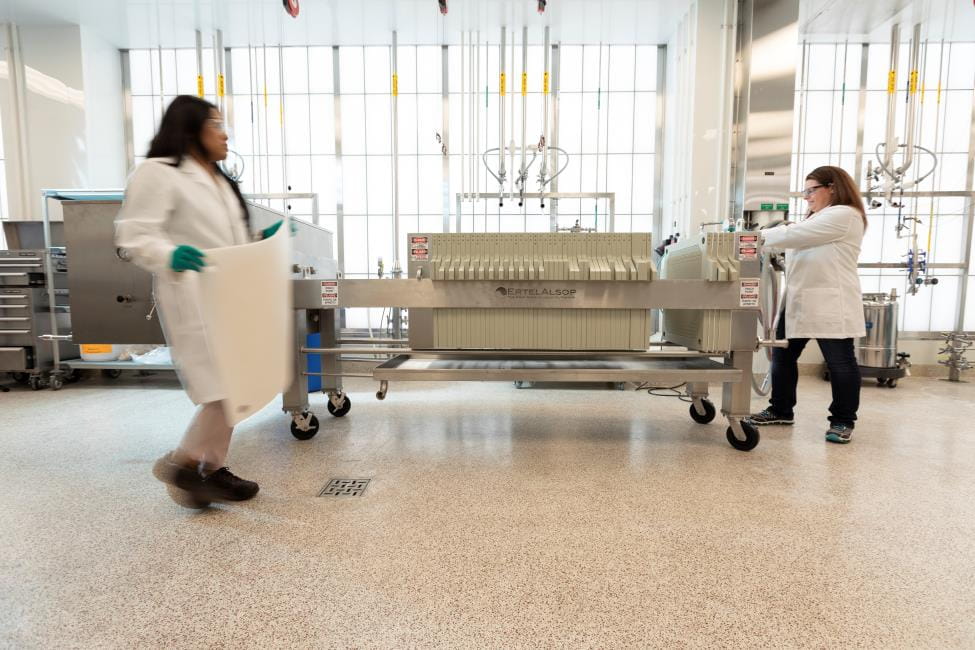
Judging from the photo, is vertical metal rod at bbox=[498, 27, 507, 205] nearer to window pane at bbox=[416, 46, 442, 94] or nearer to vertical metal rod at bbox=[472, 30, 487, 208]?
vertical metal rod at bbox=[472, 30, 487, 208]

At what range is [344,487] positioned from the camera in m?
1.71

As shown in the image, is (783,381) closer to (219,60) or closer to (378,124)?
(378,124)

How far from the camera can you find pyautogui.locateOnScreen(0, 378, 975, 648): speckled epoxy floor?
1.01m

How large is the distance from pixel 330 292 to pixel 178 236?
68 centimetres

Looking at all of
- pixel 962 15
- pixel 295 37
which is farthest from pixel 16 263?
pixel 962 15

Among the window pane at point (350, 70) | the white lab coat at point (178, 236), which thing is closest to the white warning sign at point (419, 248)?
the white lab coat at point (178, 236)

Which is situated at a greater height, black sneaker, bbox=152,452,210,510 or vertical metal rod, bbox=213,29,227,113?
vertical metal rod, bbox=213,29,227,113

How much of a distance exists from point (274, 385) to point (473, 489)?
79cm

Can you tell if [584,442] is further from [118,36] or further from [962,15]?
[118,36]

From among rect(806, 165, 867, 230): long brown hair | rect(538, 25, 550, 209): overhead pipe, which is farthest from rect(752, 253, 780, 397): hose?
rect(538, 25, 550, 209): overhead pipe

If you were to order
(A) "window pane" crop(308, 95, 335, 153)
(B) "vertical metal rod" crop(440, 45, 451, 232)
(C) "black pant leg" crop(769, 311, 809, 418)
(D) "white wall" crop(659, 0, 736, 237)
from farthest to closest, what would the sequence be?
(A) "window pane" crop(308, 95, 335, 153) < (B) "vertical metal rod" crop(440, 45, 451, 232) < (D) "white wall" crop(659, 0, 736, 237) < (C) "black pant leg" crop(769, 311, 809, 418)

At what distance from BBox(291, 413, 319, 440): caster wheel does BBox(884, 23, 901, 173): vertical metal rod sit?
4665 mm

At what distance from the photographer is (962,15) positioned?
3.63 metres

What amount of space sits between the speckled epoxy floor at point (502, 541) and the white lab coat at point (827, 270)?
22.6 inches
